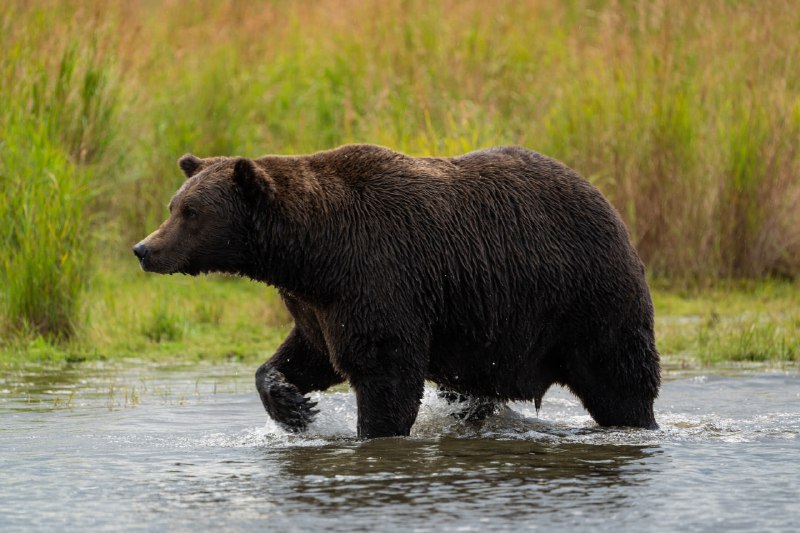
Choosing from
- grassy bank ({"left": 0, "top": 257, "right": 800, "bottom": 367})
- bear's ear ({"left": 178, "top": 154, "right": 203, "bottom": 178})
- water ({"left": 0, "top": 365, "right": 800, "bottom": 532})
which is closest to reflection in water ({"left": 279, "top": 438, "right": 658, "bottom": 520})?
water ({"left": 0, "top": 365, "right": 800, "bottom": 532})

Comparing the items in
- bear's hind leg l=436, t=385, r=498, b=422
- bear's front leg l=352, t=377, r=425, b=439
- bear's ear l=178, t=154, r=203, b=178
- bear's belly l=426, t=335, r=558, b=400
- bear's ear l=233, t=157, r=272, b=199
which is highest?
bear's ear l=178, t=154, r=203, b=178

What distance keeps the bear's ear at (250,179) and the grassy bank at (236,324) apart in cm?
340


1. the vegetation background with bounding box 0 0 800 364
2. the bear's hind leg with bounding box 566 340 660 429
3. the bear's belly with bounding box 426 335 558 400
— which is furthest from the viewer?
the vegetation background with bounding box 0 0 800 364

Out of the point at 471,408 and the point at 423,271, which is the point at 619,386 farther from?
the point at 423,271

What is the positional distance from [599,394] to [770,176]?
6.02 metres

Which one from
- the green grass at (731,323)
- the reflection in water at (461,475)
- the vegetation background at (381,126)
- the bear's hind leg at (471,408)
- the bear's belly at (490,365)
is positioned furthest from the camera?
the vegetation background at (381,126)

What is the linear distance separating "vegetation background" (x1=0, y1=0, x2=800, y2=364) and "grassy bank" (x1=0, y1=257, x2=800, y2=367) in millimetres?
31

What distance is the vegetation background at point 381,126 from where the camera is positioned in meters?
10.6

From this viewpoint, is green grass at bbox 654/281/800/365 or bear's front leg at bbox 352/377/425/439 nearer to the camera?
bear's front leg at bbox 352/377/425/439

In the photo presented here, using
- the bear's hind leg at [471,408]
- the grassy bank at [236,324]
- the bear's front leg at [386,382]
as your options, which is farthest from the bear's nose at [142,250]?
the grassy bank at [236,324]

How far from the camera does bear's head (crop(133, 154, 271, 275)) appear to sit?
7.17 m

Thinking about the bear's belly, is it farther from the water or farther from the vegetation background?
the vegetation background

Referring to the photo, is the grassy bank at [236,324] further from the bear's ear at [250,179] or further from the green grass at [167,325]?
the bear's ear at [250,179]

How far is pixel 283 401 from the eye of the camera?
7.55 meters
